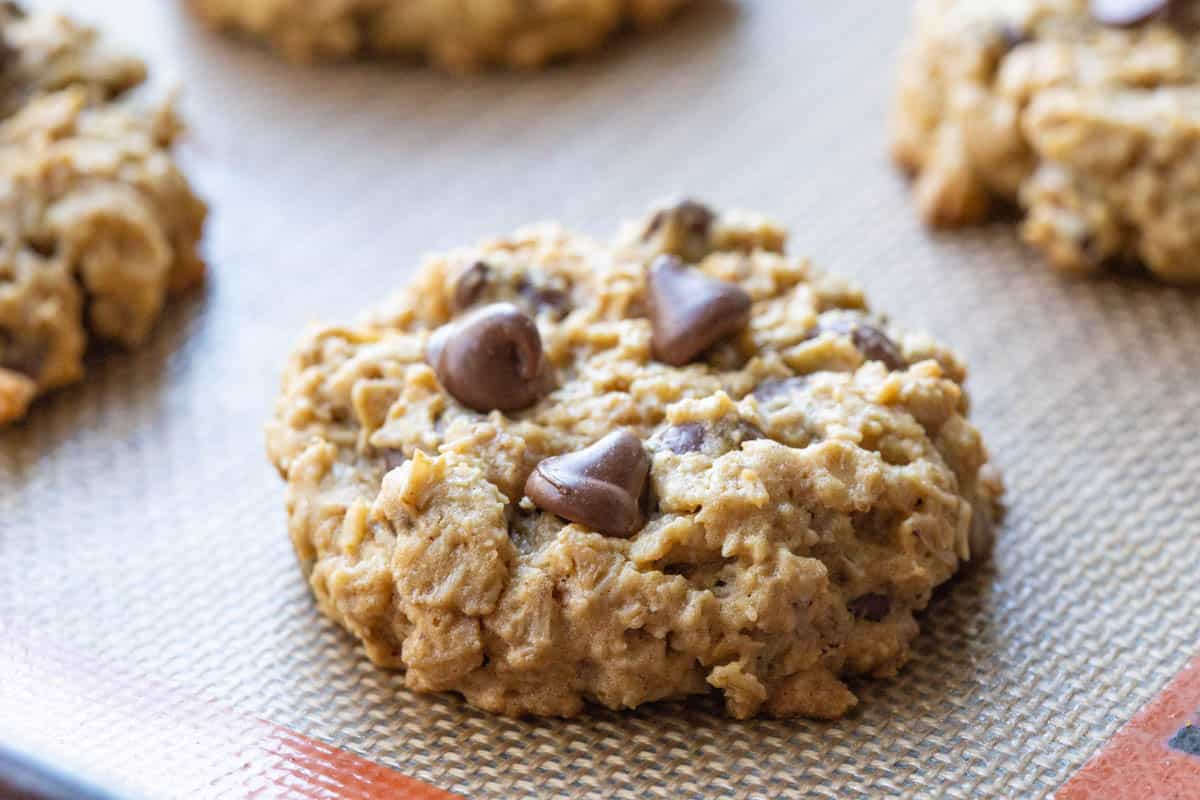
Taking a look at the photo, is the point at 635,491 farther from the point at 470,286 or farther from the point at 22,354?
the point at 22,354


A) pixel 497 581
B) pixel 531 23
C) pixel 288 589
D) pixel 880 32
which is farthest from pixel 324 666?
pixel 880 32

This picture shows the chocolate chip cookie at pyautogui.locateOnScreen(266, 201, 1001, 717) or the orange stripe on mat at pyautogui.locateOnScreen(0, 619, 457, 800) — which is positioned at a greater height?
the chocolate chip cookie at pyautogui.locateOnScreen(266, 201, 1001, 717)

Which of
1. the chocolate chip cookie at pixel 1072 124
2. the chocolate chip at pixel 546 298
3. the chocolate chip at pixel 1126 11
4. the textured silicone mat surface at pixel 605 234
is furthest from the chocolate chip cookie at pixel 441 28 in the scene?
the chocolate chip at pixel 546 298

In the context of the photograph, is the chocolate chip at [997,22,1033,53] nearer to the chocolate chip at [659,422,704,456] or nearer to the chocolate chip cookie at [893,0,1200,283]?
the chocolate chip cookie at [893,0,1200,283]

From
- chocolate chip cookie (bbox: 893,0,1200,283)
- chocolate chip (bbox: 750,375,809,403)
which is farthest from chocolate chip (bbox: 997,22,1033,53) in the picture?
chocolate chip (bbox: 750,375,809,403)

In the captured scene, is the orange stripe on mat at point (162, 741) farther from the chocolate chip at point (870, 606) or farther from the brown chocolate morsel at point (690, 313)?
the brown chocolate morsel at point (690, 313)

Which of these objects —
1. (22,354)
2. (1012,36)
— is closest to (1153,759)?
(1012,36)

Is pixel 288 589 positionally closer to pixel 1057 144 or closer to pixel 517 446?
pixel 517 446
